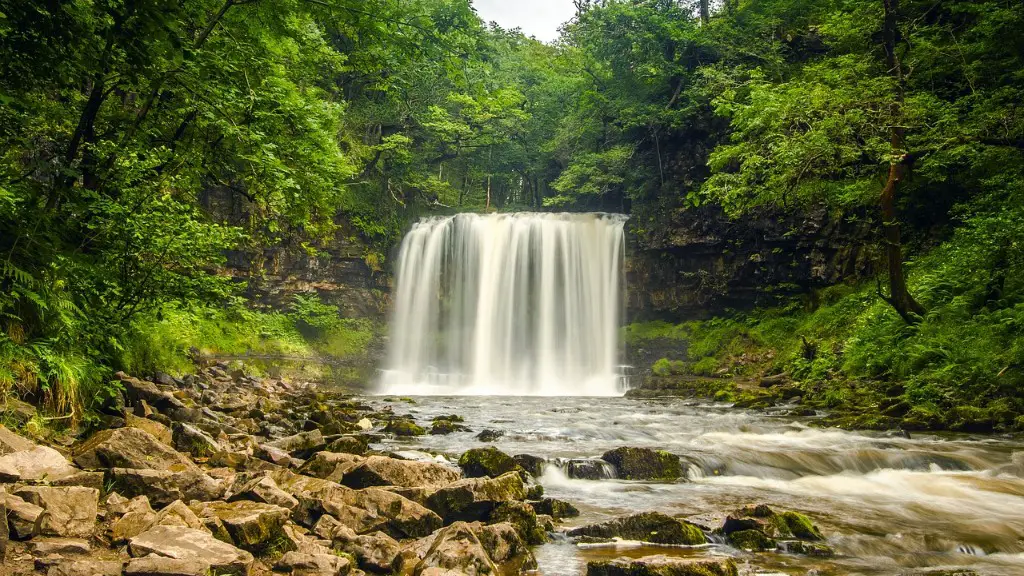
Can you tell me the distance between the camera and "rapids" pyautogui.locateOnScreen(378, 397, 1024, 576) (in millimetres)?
5133

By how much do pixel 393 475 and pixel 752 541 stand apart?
3.34m

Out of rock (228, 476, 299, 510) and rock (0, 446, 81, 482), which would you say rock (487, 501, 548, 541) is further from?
rock (0, 446, 81, 482)

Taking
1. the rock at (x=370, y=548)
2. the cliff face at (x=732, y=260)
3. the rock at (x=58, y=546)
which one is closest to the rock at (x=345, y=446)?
the rock at (x=370, y=548)

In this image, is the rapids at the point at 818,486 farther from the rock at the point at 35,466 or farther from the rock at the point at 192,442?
the rock at the point at 35,466

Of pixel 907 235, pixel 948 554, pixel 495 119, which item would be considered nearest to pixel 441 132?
pixel 495 119

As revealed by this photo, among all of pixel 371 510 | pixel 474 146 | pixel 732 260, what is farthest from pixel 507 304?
pixel 371 510

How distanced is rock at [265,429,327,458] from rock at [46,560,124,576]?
4.10m

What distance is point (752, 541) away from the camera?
205 inches

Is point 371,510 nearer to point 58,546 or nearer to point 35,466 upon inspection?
point 58,546

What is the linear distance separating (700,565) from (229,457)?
4817 millimetres

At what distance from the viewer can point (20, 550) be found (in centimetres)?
323

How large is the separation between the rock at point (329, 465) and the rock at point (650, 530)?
2328 millimetres

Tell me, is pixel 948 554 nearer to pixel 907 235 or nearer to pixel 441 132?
pixel 907 235

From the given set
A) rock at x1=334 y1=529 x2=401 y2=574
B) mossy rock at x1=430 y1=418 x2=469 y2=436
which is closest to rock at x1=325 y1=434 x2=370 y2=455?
rock at x1=334 y1=529 x2=401 y2=574
